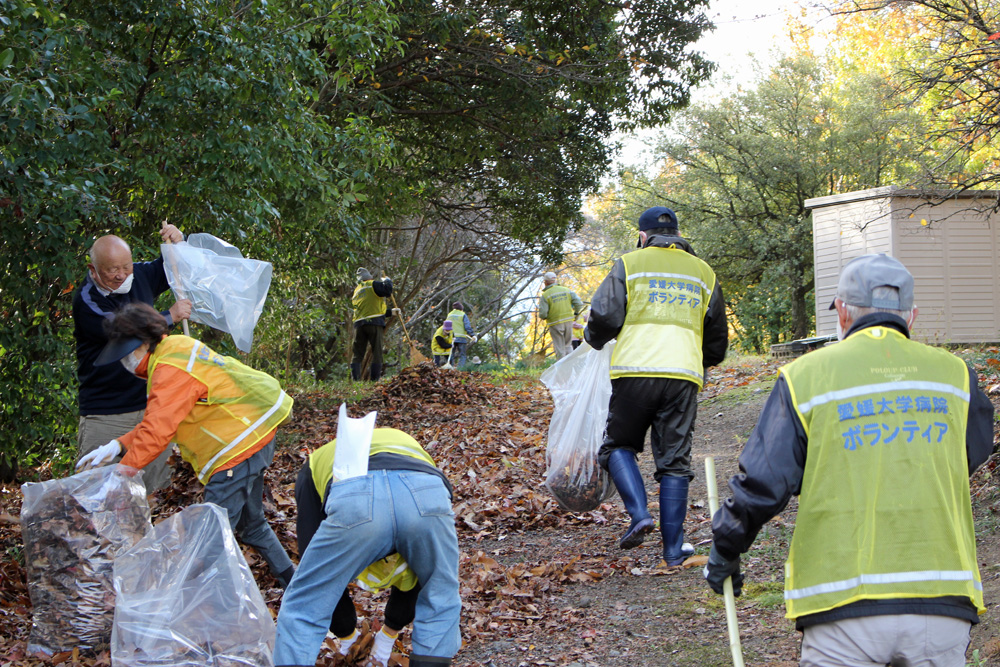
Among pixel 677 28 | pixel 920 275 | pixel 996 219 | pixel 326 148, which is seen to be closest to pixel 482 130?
pixel 677 28

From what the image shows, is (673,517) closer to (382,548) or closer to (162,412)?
(382,548)

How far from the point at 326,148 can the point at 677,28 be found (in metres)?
6.67

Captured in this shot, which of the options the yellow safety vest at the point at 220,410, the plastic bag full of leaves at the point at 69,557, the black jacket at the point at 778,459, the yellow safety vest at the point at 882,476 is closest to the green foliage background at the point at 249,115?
the yellow safety vest at the point at 220,410

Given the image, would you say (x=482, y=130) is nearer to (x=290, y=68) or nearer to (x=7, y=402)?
(x=290, y=68)

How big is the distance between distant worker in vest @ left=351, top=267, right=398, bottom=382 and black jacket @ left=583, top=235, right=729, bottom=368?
8569mm

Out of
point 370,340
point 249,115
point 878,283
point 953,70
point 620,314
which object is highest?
point 953,70

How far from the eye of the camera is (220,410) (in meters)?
4.10

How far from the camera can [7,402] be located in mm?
5770

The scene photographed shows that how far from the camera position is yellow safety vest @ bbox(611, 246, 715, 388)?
496 cm

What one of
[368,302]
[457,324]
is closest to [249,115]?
[368,302]

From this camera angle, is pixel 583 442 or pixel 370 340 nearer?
pixel 583 442

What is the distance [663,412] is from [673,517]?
0.58 meters

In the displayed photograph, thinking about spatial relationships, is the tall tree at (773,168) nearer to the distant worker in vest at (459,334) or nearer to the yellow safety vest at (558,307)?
the distant worker in vest at (459,334)

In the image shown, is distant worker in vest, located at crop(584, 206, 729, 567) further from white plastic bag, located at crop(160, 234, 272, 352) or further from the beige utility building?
the beige utility building
